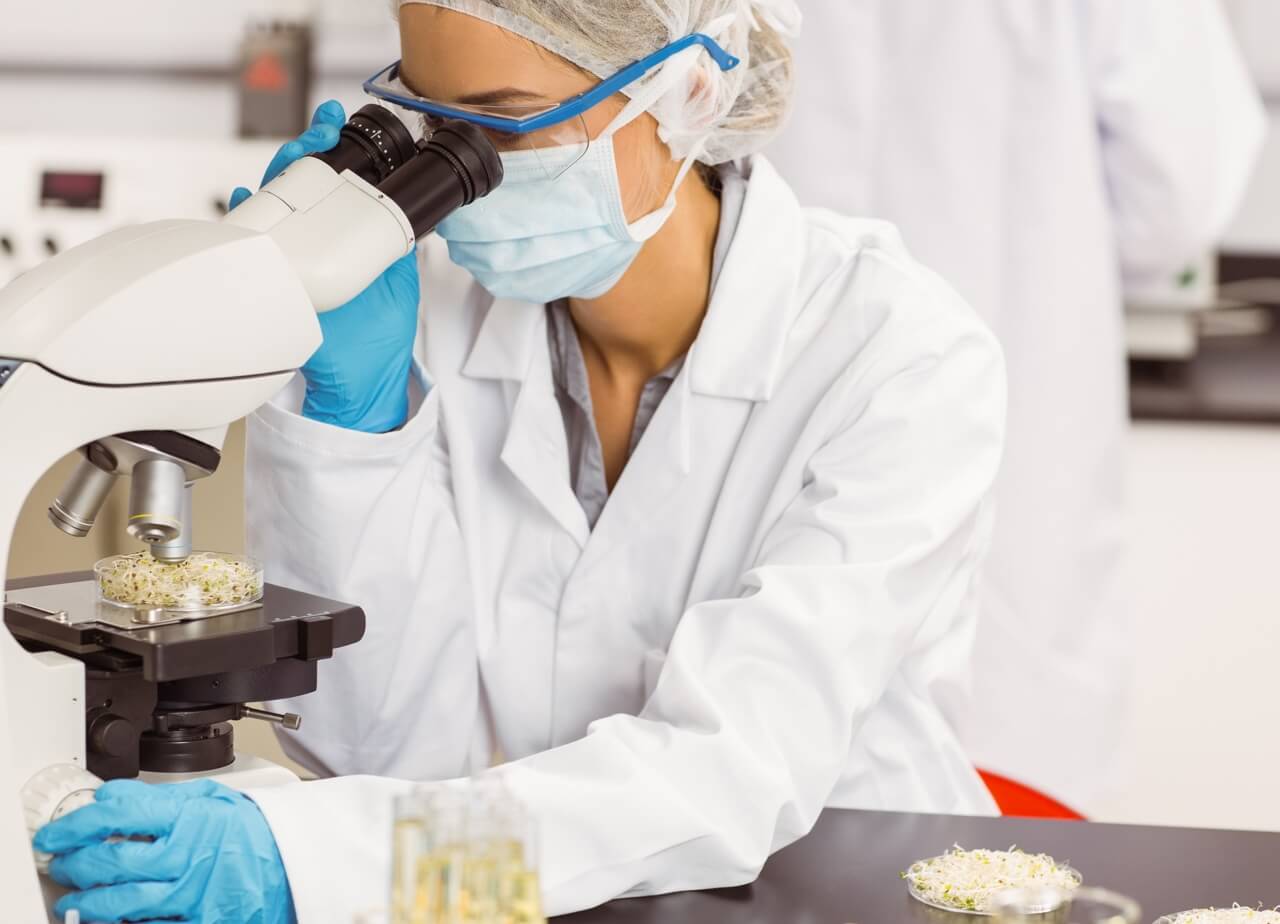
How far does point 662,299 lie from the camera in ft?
5.35

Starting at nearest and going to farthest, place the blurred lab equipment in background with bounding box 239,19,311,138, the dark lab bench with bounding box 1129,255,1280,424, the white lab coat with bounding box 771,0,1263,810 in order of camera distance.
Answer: the white lab coat with bounding box 771,0,1263,810 → the blurred lab equipment in background with bounding box 239,19,311,138 → the dark lab bench with bounding box 1129,255,1280,424

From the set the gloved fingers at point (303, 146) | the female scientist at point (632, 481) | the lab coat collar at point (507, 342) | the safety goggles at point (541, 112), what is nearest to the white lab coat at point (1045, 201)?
the female scientist at point (632, 481)

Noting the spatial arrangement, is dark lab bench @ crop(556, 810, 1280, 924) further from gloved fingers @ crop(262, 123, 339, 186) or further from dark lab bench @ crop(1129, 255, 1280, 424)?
dark lab bench @ crop(1129, 255, 1280, 424)

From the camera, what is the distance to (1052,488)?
2.74 metres

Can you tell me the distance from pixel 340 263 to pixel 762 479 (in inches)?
22.4

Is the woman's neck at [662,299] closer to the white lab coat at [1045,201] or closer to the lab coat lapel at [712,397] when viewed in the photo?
the lab coat lapel at [712,397]

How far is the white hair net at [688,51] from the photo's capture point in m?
1.36

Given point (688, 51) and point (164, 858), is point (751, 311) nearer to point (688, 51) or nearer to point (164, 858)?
point (688, 51)

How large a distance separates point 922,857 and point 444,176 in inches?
25.9

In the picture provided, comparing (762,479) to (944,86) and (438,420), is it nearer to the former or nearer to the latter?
(438,420)

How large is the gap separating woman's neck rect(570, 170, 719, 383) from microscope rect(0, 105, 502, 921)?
0.41m

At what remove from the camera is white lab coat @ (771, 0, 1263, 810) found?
261cm

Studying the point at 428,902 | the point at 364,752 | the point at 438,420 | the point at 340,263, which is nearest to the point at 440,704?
the point at 364,752

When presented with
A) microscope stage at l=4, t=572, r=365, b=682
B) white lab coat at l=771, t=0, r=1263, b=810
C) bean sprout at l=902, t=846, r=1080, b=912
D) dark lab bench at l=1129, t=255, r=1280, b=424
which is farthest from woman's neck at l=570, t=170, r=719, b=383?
dark lab bench at l=1129, t=255, r=1280, b=424
